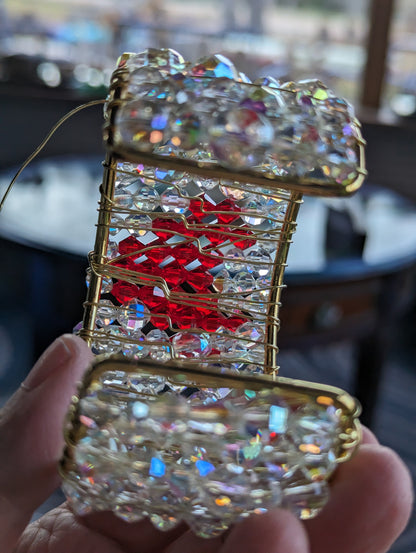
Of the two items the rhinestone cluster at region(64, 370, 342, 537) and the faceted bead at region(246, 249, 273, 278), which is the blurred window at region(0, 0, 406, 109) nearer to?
the faceted bead at region(246, 249, 273, 278)

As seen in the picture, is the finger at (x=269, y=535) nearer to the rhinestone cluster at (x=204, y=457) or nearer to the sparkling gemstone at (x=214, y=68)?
the rhinestone cluster at (x=204, y=457)

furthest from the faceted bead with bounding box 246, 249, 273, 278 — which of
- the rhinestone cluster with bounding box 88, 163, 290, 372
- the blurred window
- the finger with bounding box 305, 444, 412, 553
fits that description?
the blurred window

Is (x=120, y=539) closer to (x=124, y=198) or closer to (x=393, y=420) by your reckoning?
(x=124, y=198)

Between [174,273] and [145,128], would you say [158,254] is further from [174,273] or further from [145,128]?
[145,128]

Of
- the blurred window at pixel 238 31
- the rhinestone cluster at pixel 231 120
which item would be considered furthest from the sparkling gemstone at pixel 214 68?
the blurred window at pixel 238 31

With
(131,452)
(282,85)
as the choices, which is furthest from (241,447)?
(282,85)

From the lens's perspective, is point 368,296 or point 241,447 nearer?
point 241,447

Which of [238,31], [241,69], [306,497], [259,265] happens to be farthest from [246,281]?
[238,31]
